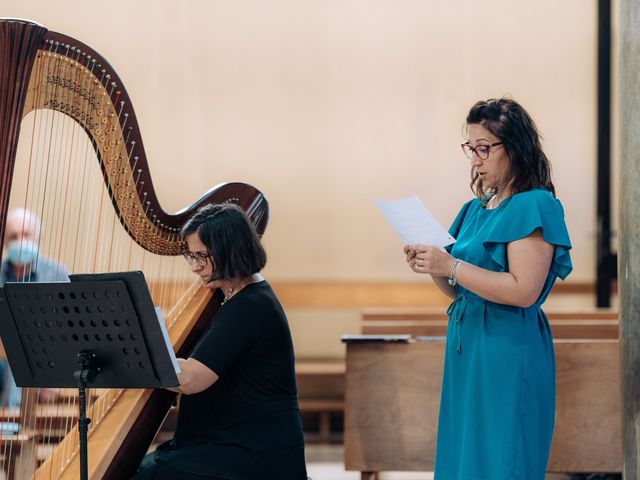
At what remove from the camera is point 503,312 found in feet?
8.05

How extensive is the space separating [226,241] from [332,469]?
266cm

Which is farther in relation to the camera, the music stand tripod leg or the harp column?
the harp column

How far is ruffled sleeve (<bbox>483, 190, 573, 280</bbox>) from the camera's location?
2391 mm

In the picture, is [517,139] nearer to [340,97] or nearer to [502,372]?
[502,372]

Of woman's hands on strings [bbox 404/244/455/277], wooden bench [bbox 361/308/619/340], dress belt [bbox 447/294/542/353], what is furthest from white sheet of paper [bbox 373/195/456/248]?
wooden bench [bbox 361/308/619/340]

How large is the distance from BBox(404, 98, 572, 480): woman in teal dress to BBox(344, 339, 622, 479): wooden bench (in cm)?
107

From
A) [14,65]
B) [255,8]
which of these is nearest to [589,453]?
[14,65]

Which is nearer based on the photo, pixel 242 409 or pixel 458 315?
pixel 458 315

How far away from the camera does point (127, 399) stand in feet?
9.14

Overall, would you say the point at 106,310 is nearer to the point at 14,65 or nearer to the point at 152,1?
the point at 14,65

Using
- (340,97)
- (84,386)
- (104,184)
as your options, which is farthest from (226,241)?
(340,97)

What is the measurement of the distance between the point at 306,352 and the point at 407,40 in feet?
7.90

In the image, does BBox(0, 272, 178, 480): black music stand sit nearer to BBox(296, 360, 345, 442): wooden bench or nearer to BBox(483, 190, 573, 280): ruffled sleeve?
BBox(483, 190, 573, 280): ruffled sleeve

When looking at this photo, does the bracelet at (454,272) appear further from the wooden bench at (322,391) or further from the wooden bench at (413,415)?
the wooden bench at (322,391)
